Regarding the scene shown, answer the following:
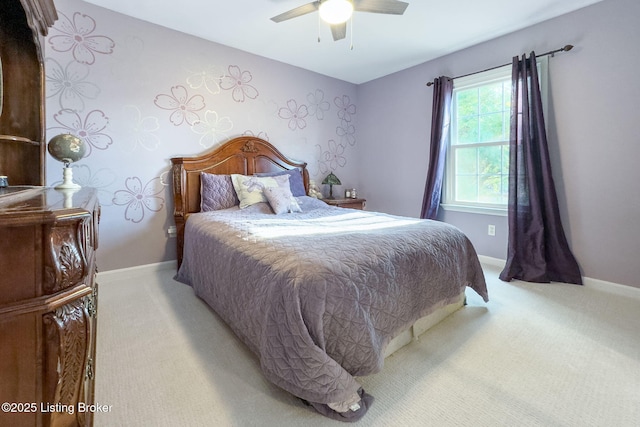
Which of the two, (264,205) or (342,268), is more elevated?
(264,205)

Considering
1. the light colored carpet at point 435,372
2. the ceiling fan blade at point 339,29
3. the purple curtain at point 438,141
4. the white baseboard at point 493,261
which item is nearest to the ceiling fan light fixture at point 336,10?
the ceiling fan blade at point 339,29

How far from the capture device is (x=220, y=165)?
10.9 feet

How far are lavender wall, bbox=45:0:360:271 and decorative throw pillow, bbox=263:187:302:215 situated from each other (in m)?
0.97

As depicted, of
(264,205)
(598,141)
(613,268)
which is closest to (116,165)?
(264,205)

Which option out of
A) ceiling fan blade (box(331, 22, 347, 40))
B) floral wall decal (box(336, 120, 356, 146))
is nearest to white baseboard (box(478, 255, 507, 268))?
floral wall decal (box(336, 120, 356, 146))

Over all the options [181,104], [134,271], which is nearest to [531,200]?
[181,104]

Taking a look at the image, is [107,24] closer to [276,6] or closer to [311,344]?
[276,6]

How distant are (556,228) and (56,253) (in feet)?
11.7

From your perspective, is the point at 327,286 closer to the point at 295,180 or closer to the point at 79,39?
the point at 295,180

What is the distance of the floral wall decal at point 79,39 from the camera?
2.49 meters

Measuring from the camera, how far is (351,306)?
1.35 m

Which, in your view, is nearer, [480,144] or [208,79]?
[208,79]

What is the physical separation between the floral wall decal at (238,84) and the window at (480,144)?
7.98 ft

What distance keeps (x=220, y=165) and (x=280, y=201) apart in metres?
0.89
